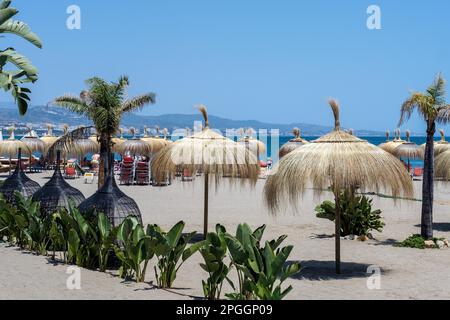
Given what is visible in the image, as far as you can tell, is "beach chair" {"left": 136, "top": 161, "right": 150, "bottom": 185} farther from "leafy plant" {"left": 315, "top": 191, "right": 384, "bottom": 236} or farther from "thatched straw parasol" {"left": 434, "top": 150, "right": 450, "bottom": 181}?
"leafy plant" {"left": 315, "top": 191, "right": 384, "bottom": 236}

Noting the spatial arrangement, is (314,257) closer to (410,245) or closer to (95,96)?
(410,245)

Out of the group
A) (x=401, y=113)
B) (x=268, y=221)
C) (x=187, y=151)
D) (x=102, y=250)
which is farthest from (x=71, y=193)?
(x=401, y=113)

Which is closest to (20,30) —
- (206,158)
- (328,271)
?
(206,158)

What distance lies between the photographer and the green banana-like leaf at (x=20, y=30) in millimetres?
9758

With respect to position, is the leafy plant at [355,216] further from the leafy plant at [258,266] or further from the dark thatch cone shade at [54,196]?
the leafy plant at [258,266]

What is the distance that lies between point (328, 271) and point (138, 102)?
8.60 meters

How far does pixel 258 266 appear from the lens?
6512 millimetres

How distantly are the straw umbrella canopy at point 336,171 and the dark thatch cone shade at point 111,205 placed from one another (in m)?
2.22

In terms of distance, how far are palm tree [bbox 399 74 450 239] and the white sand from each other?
2.97ft

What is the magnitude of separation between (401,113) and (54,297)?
7.79m

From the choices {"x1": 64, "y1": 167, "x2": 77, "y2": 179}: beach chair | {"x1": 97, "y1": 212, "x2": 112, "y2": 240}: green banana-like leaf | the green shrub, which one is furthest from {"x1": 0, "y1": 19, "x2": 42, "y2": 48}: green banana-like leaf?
{"x1": 64, "y1": 167, "x2": 77, "y2": 179}: beach chair

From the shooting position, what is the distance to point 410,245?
11750 millimetres

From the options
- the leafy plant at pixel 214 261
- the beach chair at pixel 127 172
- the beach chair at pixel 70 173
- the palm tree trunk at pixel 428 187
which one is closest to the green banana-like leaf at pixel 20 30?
the leafy plant at pixel 214 261

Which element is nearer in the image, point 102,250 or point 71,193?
point 102,250
